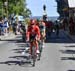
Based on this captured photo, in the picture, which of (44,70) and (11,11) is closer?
(44,70)

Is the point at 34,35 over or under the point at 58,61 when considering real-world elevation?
over

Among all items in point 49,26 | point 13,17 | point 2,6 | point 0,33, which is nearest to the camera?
point 49,26

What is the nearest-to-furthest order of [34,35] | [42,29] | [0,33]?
[34,35] < [42,29] < [0,33]

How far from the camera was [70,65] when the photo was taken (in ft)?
59.1

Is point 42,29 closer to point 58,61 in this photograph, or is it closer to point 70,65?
point 58,61

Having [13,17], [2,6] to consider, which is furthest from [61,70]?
[13,17]

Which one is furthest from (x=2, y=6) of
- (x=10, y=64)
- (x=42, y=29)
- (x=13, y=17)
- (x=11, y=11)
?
(x=10, y=64)

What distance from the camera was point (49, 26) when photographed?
4197cm

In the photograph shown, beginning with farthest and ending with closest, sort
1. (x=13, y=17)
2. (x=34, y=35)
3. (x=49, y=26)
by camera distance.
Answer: (x=13, y=17) → (x=49, y=26) → (x=34, y=35)

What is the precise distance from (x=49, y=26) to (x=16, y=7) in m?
32.4

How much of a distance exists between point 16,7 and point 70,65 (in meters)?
56.3

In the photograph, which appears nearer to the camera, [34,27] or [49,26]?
[34,27]

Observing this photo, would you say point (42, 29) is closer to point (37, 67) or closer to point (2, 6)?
point (37, 67)

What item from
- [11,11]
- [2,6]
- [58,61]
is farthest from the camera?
[11,11]
